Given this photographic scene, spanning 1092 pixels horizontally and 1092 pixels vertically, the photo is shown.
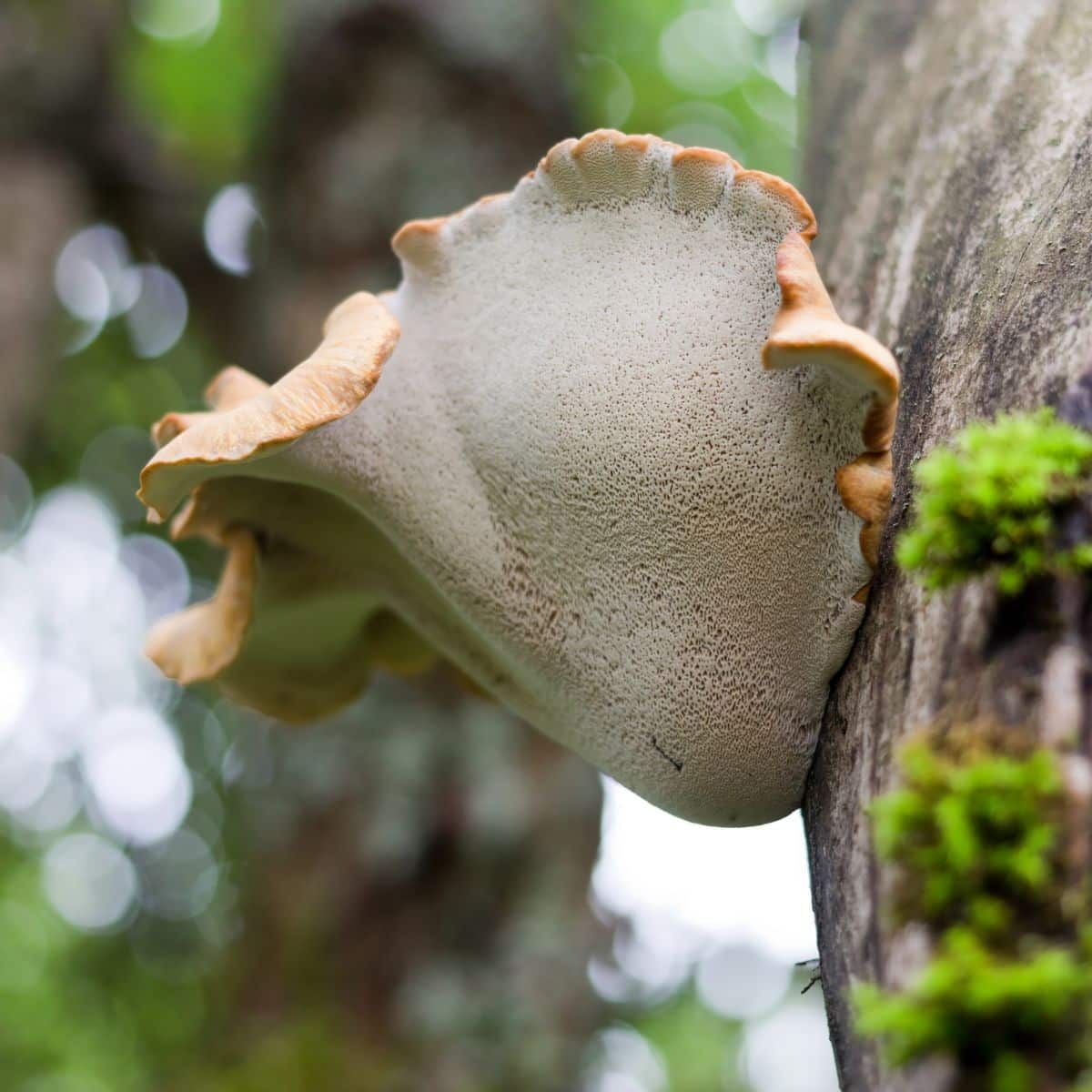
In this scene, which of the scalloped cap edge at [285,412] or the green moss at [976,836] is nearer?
the green moss at [976,836]

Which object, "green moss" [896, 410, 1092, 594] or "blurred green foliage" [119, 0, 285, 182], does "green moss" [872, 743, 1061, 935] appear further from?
"blurred green foliage" [119, 0, 285, 182]

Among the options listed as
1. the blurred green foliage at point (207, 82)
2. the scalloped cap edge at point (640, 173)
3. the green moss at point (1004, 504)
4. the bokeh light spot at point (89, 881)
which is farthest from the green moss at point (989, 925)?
the bokeh light spot at point (89, 881)

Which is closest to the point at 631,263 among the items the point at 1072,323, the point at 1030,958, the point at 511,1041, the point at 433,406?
the point at 433,406

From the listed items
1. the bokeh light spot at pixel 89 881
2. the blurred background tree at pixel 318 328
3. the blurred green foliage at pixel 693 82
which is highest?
the blurred green foliage at pixel 693 82

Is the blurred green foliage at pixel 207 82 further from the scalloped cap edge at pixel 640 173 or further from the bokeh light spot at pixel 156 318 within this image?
the scalloped cap edge at pixel 640 173

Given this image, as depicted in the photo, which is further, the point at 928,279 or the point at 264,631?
the point at 264,631

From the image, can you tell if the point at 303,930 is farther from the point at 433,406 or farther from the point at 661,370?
the point at 661,370

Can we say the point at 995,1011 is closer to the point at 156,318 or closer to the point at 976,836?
the point at 976,836
